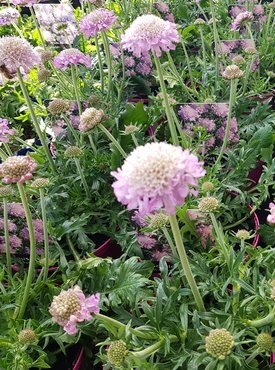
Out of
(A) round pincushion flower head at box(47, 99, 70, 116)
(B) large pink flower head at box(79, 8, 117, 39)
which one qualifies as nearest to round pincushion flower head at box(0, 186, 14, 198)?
(A) round pincushion flower head at box(47, 99, 70, 116)

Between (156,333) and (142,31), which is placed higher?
(142,31)

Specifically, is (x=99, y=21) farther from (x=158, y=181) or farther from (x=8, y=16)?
(x=158, y=181)

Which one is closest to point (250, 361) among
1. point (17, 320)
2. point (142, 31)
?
point (17, 320)

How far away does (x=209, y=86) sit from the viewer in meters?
2.04

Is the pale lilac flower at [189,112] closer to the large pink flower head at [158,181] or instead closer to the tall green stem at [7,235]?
the tall green stem at [7,235]

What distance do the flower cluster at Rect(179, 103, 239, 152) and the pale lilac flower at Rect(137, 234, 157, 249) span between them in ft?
Answer: 1.27

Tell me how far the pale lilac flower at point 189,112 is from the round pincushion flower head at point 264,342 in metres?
0.77

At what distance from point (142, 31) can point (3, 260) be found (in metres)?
0.70

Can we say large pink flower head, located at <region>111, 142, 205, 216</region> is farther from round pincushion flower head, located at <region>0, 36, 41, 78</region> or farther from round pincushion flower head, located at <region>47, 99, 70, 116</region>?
round pincushion flower head, located at <region>47, 99, 70, 116</region>

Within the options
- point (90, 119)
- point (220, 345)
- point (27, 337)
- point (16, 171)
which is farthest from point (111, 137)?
point (220, 345)

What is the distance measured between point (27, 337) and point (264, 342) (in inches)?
18.5

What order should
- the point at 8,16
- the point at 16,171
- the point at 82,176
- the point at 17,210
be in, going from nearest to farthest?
the point at 16,171 < the point at 17,210 < the point at 82,176 < the point at 8,16

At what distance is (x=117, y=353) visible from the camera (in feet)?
3.08

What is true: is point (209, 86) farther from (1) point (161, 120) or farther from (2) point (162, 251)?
(2) point (162, 251)
